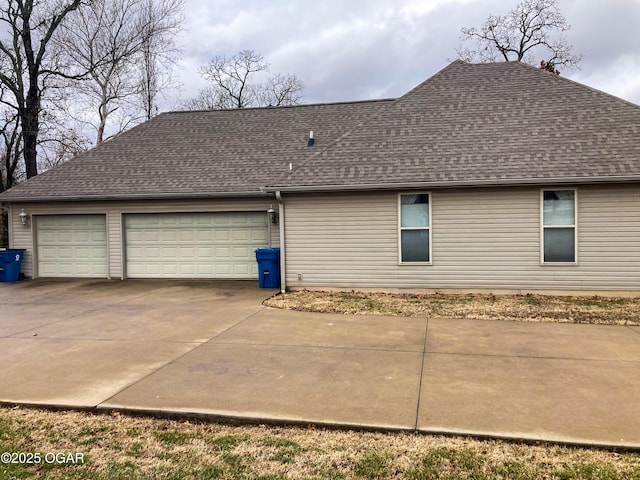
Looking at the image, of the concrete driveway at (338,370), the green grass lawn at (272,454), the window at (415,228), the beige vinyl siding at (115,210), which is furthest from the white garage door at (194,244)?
the green grass lawn at (272,454)

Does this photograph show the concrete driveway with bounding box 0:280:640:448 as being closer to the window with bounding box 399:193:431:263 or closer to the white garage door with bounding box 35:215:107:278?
the window with bounding box 399:193:431:263

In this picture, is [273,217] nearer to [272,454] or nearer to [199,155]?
[199,155]

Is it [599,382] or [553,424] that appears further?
[599,382]

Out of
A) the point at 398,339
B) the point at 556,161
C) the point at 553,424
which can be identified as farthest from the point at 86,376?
the point at 556,161

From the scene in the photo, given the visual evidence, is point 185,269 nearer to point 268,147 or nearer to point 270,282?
point 270,282

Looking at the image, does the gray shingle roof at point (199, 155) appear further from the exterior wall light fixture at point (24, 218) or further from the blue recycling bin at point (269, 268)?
the blue recycling bin at point (269, 268)

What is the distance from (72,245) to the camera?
14328 millimetres

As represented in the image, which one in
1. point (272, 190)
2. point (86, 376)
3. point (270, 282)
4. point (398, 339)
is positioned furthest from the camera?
point (270, 282)

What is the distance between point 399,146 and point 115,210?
330 inches

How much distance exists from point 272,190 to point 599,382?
25.7 ft

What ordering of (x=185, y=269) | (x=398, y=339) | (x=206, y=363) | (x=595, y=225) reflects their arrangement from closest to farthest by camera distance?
(x=206, y=363) < (x=398, y=339) < (x=595, y=225) < (x=185, y=269)

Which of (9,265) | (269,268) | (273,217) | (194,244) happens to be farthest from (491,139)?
(9,265)

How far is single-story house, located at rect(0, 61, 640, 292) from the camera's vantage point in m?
10.1

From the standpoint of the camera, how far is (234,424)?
4020mm
